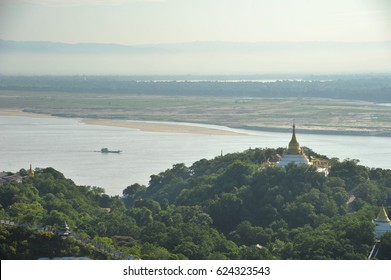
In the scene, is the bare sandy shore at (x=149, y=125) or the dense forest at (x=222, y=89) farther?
the dense forest at (x=222, y=89)

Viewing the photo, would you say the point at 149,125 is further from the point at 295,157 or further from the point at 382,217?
the point at 382,217

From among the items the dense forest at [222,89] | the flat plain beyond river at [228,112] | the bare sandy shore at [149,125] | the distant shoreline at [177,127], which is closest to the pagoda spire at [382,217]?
the distant shoreline at [177,127]

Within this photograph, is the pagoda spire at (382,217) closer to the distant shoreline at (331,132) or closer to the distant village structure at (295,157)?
the distant village structure at (295,157)

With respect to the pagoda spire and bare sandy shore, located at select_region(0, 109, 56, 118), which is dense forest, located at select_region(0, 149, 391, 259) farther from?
bare sandy shore, located at select_region(0, 109, 56, 118)

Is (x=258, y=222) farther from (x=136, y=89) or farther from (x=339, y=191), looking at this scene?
(x=136, y=89)

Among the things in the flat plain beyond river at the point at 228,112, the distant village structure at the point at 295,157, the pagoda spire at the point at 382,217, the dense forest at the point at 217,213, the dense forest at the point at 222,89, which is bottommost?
the dense forest at the point at 222,89

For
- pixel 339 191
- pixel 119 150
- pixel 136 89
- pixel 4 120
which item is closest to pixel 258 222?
pixel 339 191
